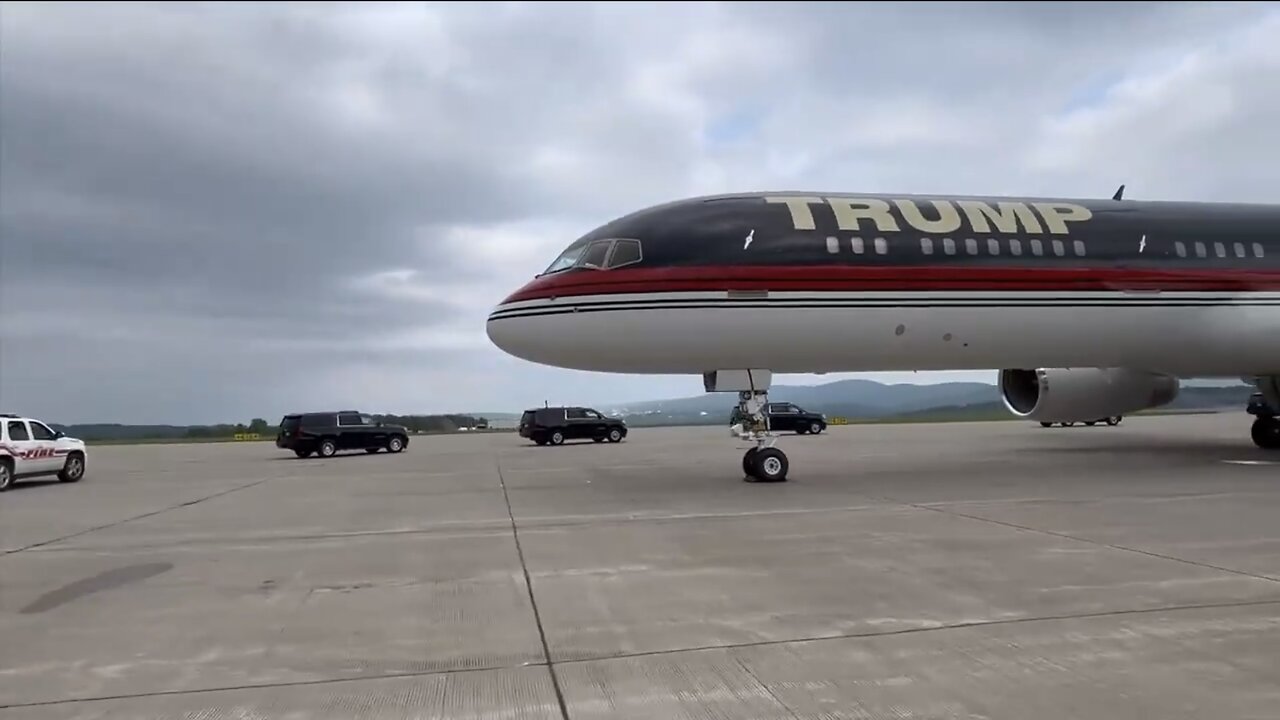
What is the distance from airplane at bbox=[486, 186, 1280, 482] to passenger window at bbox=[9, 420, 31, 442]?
11.4m

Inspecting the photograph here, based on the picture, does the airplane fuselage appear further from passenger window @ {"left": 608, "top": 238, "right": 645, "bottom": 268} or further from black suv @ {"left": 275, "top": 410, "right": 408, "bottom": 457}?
black suv @ {"left": 275, "top": 410, "right": 408, "bottom": 457}

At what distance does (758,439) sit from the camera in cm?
1348

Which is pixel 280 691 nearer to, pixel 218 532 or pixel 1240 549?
pixel 218 532

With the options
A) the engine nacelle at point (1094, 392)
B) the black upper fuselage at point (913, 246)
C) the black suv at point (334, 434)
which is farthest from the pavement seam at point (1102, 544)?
the black suv at point (334, 434)

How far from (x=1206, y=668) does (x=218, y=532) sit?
31.9ft

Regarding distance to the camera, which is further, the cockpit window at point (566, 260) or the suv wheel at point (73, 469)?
the suv wheel at point (73, 469)

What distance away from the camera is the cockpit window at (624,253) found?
12.7 metres

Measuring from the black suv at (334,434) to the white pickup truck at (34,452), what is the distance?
29.7 ft

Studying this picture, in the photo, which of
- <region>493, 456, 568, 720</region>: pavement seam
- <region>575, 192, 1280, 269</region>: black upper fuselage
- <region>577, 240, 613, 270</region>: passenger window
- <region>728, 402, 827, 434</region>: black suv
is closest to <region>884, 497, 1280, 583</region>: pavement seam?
<region>575, 192, 1280, 269</region>: black upper fuselage

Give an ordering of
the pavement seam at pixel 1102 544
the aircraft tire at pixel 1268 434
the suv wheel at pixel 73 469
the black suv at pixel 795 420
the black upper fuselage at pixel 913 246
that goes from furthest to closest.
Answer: the black suv at pixel 795 420, the aircraft tire at pixel 1268 434, the suv wheel at pixel 73 469, the black upper fuselage at pixel 913 246, the pavement seam at pixel 1102 544

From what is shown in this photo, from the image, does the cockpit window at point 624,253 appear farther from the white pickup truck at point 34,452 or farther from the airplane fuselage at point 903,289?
the white pickup truck at point 34,452

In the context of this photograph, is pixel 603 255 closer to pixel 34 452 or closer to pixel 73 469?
pixel 34 452

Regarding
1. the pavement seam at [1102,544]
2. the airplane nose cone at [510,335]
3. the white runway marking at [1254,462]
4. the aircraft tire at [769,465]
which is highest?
the airplane nose cone at [510,335]

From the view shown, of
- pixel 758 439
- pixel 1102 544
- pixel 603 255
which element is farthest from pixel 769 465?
pixel 1102 544
